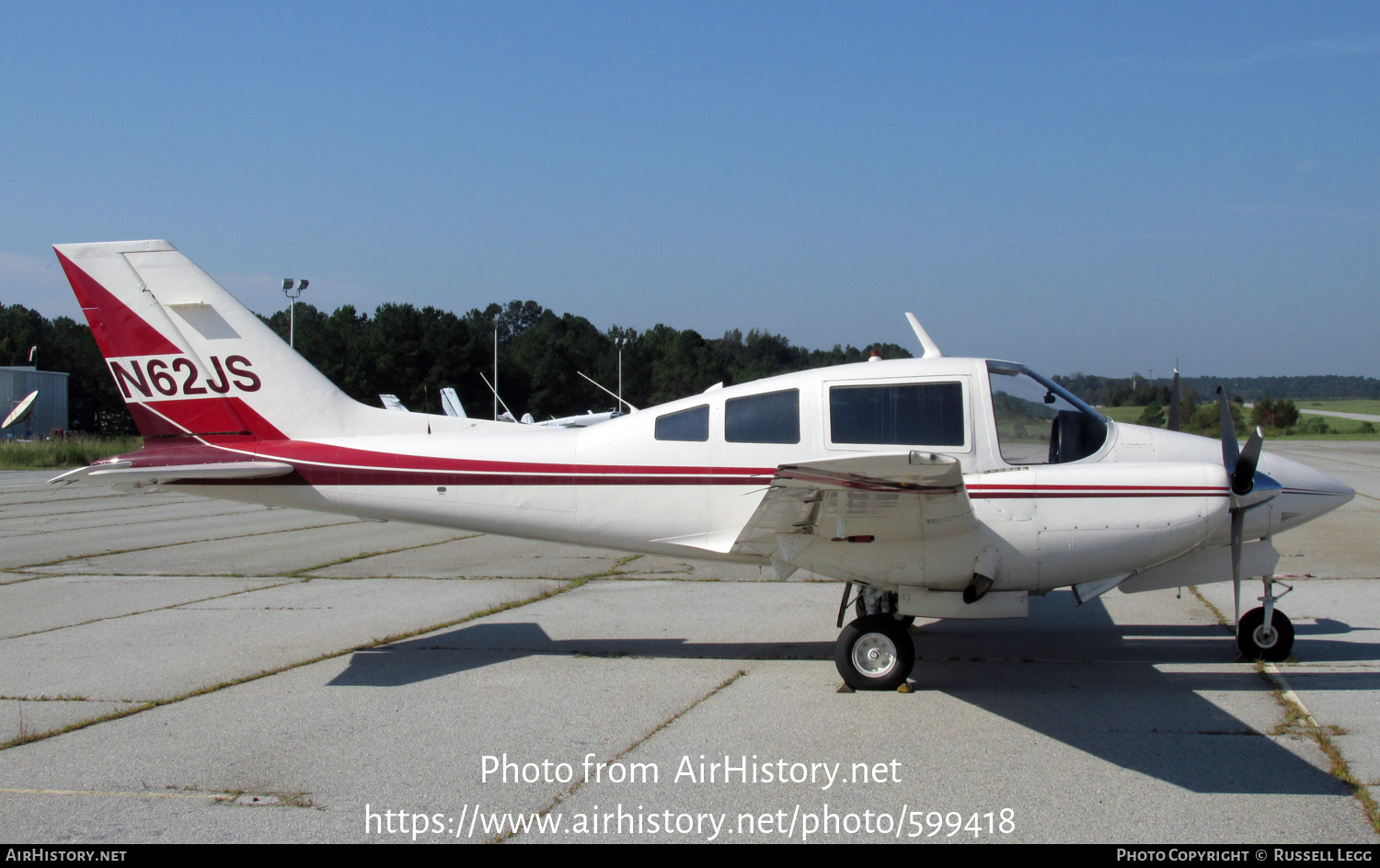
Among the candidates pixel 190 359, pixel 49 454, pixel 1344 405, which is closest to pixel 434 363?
pixel 49 454

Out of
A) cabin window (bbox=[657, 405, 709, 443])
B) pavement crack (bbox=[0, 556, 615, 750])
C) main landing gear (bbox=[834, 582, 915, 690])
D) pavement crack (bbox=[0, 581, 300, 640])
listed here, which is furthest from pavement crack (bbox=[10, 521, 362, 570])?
main landing gear (bbox=[834, 582, 915, 690])

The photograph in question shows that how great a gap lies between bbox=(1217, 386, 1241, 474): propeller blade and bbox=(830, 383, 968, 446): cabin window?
1709 millimetres

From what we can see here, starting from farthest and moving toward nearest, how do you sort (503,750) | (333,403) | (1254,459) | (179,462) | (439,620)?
(439,620), (333,403), (179,462), (1254,459), (503,750)

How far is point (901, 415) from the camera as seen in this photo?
6.62 metres

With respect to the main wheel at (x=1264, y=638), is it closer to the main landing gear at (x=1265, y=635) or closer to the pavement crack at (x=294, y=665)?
the main landing gear at (x=1265, y=635)

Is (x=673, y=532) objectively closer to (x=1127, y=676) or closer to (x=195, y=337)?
(x=1127, y=676)

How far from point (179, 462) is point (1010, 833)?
20.5 ft

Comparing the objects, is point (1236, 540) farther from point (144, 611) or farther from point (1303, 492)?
point (144, 611)

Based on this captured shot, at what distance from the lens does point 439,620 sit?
888cm

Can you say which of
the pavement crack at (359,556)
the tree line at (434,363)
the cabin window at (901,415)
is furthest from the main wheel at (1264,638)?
the tree line at (434,363)

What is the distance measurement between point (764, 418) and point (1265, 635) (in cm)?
401

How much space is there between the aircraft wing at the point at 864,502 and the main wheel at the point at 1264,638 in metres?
2.58
